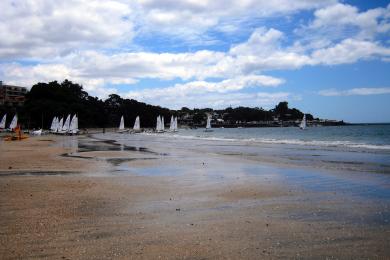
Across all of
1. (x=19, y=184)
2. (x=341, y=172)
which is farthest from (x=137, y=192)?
(x=341, y=172)

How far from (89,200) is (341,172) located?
13602 millimetres

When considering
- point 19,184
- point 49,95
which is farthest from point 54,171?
point 49,95

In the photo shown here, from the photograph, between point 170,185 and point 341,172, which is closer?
point 170,185

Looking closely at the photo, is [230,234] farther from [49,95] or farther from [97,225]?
[49,95]

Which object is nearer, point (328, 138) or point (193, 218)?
point (193, 218)

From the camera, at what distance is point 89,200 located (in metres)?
12.6

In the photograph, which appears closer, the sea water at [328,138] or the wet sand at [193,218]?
the wet sand at [193,218]

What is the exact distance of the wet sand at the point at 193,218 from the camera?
24.7ft

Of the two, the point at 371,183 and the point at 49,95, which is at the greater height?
the point at 49,95

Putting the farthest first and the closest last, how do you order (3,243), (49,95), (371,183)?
1. (49,95)
2. (371,183)
3. (3,243)

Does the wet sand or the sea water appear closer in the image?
the wet sand

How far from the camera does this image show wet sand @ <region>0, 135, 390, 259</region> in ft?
24.7

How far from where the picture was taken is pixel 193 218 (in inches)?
400

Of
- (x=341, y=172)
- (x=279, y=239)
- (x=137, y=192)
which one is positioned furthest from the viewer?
(x=341, y=172)
